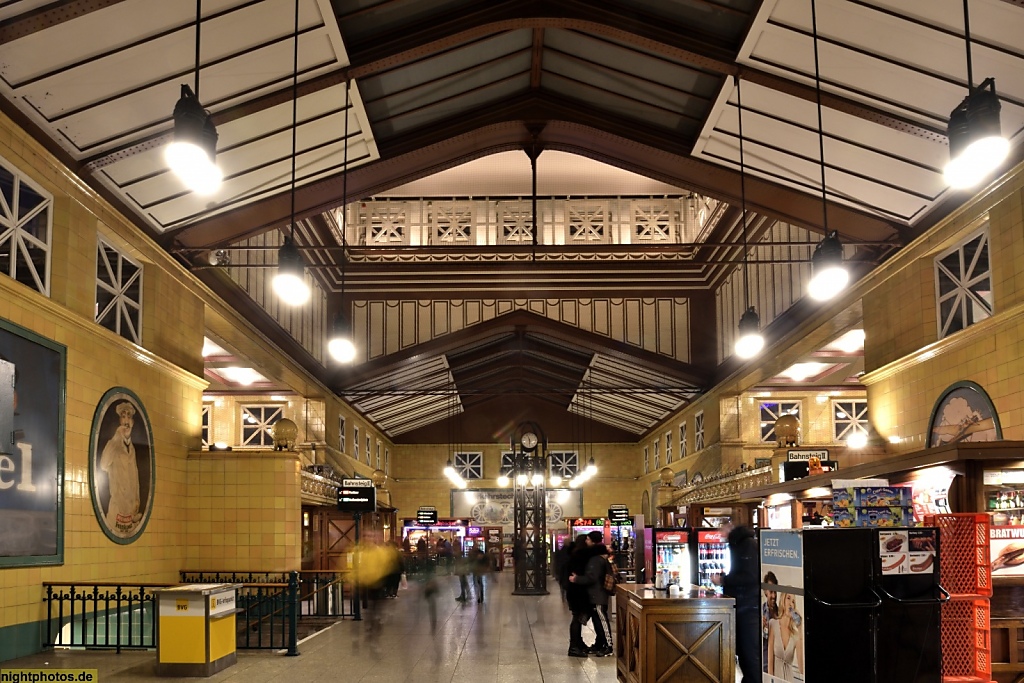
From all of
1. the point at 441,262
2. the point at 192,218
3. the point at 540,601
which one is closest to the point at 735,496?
the point at 540,601

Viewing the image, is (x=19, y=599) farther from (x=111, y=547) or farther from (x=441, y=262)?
(x=441, y=262)

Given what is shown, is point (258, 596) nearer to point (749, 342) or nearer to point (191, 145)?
point (749, 342)

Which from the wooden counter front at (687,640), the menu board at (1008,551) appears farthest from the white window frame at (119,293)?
the menu board at (1008,551)

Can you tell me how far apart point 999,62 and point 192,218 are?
11.1m

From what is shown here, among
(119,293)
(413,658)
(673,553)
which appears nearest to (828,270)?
(673,553)

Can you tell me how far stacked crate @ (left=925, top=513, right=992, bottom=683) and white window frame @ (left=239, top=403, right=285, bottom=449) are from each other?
80.1 feet

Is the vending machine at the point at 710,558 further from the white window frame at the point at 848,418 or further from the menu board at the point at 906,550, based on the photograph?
the white window frame at the point at 848,418

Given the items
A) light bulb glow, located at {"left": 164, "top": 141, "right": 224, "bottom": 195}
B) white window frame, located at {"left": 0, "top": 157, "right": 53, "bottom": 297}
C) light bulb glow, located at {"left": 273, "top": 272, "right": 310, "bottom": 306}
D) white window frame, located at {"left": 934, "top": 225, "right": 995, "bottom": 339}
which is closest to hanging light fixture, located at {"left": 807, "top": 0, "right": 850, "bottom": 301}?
white window frame, located at {"left": 934, "top": 225, "right": 995, "bottom": 339}

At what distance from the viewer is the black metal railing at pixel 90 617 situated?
434 inches

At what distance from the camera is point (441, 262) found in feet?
77.7

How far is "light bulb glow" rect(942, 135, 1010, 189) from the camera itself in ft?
22.3

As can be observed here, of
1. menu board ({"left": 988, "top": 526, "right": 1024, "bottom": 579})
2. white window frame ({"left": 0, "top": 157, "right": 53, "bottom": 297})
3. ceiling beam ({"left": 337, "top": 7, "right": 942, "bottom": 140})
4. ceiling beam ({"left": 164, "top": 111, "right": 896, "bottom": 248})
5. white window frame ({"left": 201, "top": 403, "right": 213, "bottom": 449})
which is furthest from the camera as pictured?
white window frame ({"left": 201, "top": 403, "right": 213, "bottom": 449})

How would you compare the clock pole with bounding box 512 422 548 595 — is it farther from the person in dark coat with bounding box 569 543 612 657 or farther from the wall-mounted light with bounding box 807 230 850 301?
the wall-mounted light with bounding box 807 230 850 301

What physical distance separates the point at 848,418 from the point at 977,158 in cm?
2302
